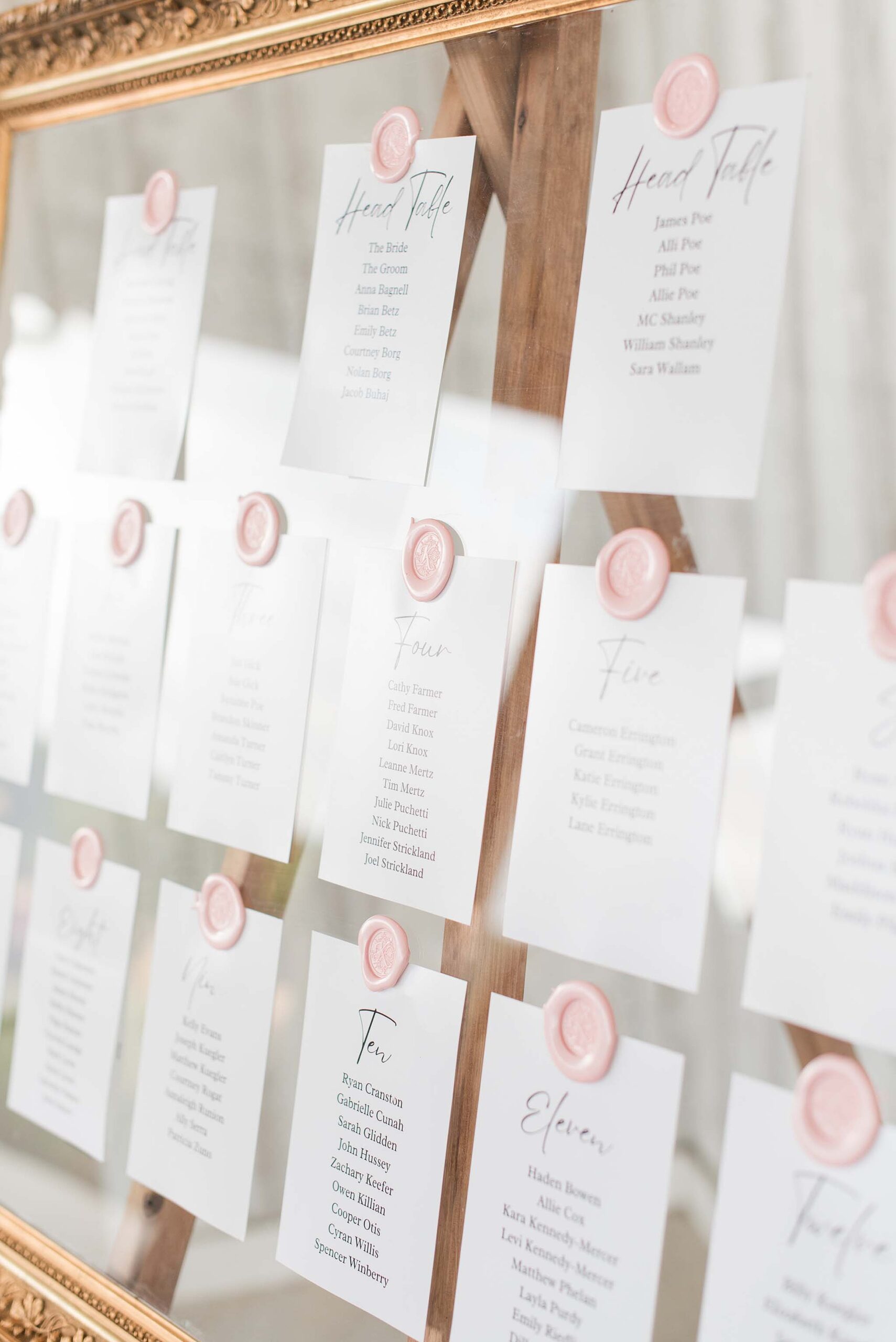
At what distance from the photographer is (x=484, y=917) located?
1.98 feet

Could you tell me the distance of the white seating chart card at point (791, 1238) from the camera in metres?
0.47

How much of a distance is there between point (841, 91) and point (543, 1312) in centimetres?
60

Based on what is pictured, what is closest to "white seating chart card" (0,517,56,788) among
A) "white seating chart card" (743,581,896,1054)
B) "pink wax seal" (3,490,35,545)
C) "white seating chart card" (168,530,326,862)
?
"pink wax seal" (3,490,35,545)

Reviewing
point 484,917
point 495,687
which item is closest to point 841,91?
point 495,687

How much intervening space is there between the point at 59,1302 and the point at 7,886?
305 millimetres

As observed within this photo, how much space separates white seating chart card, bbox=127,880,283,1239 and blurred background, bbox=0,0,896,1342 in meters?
0.01

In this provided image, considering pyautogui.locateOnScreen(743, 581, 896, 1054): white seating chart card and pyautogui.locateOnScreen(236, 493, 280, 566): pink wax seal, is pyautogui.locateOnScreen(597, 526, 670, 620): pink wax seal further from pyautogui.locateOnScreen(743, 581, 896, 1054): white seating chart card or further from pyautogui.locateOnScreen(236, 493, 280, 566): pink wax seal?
pyautogui.locateOnScreen(236, 493, 280, 566): pink wax seal

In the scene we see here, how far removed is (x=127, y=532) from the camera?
0.81m

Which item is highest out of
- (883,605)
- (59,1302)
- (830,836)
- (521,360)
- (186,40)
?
(186,40)

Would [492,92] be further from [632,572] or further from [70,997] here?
[70,997]

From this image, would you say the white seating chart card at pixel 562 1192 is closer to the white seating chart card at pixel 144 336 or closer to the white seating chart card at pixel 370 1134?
the white seating chart card at pixel 370 1134

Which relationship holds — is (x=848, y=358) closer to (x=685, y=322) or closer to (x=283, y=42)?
(x=685, y=322)

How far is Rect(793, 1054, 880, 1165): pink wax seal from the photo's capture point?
47 centimetres

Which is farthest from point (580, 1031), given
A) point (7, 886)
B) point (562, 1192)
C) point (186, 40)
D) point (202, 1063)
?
point (186, 40)
